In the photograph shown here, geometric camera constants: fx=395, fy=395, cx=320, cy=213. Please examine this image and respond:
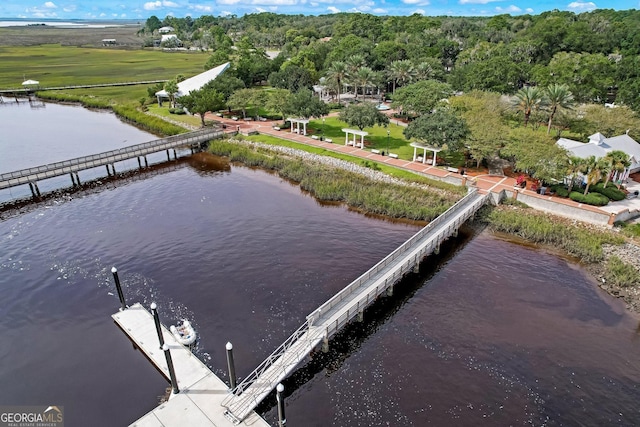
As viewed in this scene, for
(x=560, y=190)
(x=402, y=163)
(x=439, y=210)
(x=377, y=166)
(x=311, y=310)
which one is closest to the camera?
(x=311, y=310)

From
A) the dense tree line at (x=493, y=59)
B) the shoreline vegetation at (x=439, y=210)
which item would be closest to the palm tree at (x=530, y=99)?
the shoreline vegetation at (x=439, y=210)

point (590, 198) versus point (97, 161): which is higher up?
→ point (590, 198)

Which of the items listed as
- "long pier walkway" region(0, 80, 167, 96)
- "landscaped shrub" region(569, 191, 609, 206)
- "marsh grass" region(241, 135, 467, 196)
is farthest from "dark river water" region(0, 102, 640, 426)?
"long pier walkway" region(0, 80, 167, 96)

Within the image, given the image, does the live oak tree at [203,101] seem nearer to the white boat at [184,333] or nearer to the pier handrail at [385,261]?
the pier handrail at [385,261]

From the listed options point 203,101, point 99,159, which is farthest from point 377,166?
point 99,159

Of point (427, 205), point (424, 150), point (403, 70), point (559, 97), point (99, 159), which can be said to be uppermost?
point (403, 70)

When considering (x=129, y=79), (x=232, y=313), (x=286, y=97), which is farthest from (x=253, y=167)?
(x=129, y=79)

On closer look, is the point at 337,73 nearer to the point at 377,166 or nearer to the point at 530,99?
the point at 377,166

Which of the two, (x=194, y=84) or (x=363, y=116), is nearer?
(x=363, y=116)

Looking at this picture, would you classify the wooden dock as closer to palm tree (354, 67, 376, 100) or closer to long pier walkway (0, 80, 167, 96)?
palm tree (354, 67, 376, 100)
